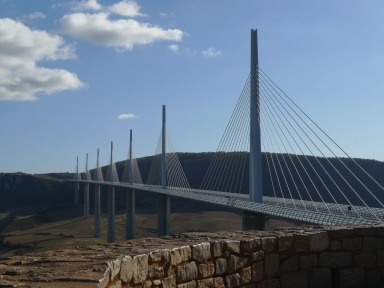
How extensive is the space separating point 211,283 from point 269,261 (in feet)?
2.26

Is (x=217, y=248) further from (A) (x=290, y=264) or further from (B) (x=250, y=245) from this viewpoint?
(A) (x=290, y=264)

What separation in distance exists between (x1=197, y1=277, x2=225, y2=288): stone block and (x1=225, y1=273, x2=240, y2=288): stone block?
0.16 ft

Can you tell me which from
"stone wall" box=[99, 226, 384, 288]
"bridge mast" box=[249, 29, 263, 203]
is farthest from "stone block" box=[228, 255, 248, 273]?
"bridge mast" box=[249, 29, 263, 203]

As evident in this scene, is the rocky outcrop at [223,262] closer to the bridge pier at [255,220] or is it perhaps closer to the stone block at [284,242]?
the stone block at [284,242]

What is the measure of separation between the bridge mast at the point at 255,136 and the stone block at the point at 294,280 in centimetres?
1385

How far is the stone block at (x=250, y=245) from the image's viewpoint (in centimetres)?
445

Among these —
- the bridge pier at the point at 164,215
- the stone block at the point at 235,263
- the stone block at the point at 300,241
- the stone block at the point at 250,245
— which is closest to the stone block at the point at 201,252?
the stone block at the point at 235,263

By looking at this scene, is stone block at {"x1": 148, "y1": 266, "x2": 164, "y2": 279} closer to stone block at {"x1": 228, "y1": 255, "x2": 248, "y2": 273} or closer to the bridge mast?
stone block at {"x1": 228, "y1": 255, "x2": 248, "y2": 273}

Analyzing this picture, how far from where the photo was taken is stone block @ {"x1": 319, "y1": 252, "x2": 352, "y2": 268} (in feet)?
16.0

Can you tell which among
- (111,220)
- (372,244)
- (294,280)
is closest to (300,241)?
(294,280)

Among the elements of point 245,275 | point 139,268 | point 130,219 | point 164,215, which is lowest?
point 130,219

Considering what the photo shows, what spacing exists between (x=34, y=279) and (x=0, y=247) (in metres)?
39.6

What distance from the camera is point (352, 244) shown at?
505 centimetres

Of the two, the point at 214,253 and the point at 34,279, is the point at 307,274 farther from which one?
the point at 34,279
